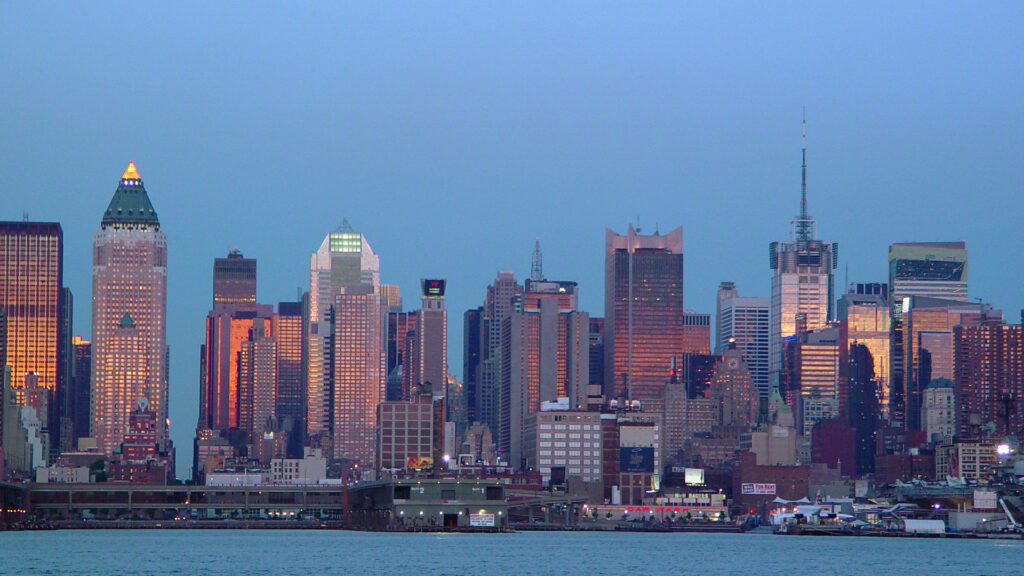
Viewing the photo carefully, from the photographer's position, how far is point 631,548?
180m

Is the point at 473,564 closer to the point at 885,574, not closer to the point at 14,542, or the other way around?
the point at 885,574

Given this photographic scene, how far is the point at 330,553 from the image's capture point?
153m

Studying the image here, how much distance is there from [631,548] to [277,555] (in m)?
43.0

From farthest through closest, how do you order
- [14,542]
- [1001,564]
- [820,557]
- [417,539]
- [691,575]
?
[417,539], [14,542], [820,557], [1001,564], [691,575]

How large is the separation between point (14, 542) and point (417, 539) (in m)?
38.7

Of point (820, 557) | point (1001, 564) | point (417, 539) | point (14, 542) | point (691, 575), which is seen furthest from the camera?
point (417, 539)

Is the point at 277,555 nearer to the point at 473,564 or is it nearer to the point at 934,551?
the point at 473,564

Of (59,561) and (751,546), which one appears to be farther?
(751,546)

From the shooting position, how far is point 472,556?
14738 cm

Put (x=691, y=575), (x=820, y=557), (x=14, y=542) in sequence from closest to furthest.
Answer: (x=691, y=575) < (x=820, y=557) < (x=14, y=542)

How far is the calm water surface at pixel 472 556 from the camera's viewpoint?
13088 centimetres

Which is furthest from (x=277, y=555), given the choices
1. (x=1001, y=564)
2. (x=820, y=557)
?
(x=1001, y=564)

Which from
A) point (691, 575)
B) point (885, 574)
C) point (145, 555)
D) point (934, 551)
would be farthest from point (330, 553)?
point (934, 551)

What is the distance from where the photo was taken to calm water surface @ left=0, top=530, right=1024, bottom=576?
131 m
